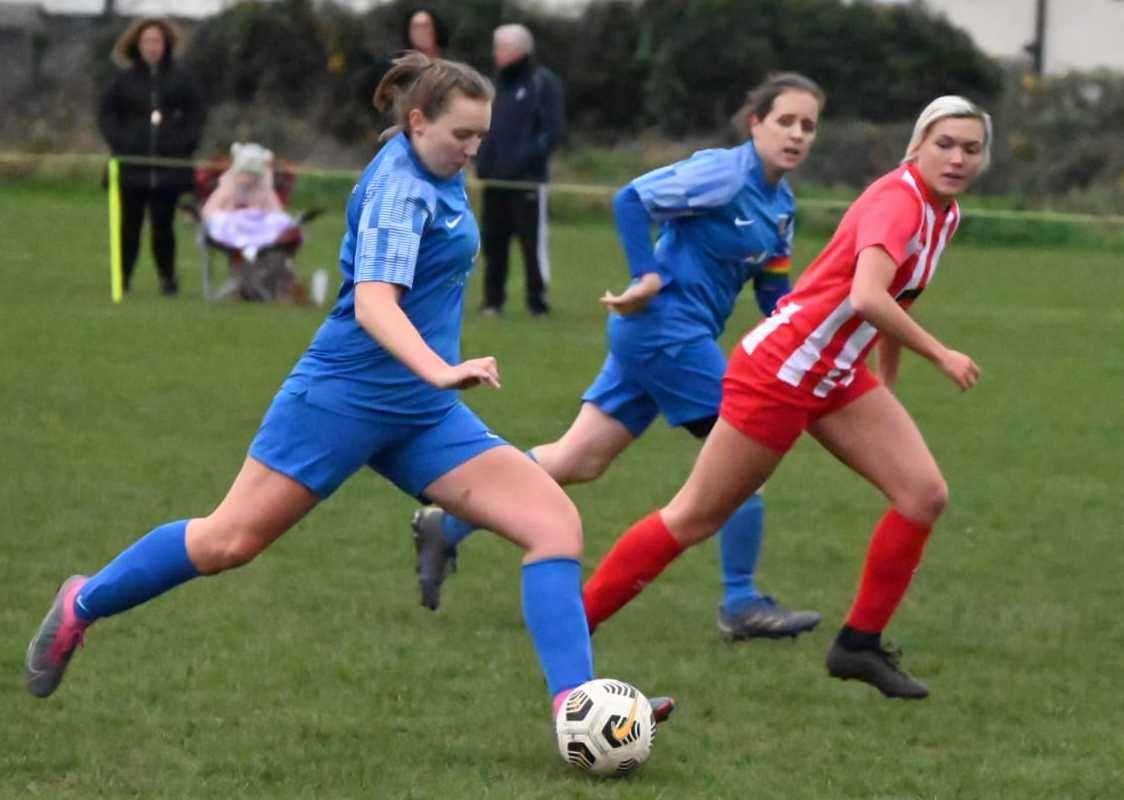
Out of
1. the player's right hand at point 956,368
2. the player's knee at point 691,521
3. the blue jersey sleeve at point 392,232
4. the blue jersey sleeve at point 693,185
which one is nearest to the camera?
the blue jersey sleeve at point 392,232

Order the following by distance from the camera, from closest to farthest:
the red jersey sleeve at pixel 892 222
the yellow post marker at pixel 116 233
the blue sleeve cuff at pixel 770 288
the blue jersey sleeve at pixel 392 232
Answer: the blue jersey sleeve at pixel 392 232
the red jersey sleeve at pixel 892 222
the blue sleeve cuff at pixel 770 288
the yellow post marker at pixel 116 233

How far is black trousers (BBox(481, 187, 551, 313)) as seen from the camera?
1496 centimetres

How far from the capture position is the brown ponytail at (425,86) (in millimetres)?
4801

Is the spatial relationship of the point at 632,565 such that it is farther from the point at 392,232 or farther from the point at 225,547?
the point at 392,232

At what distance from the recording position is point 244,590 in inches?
270

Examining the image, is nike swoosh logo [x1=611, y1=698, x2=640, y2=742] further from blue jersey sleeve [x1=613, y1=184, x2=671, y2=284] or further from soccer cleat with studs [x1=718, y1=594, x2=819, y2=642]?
blue jersey sleeve [x1=613, y1=184, x2=671, y2=284]

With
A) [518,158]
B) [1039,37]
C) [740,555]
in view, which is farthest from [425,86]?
[1039,37]

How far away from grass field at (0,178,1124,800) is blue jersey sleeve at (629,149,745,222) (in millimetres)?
1274

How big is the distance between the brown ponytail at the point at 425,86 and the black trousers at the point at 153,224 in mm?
10685

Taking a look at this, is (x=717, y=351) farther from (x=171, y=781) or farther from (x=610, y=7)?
(x=610, y=7)

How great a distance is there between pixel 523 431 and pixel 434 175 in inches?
205

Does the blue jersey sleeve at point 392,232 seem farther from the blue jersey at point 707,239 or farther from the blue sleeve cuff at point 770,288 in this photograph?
the blue sleeve cuff at point 770,288

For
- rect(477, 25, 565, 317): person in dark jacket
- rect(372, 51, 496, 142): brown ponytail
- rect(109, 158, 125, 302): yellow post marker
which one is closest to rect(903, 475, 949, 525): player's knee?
rect(372, 51, 496, 142): brown ponytail

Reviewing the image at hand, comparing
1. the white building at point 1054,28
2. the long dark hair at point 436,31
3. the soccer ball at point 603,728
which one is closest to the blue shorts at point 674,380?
the soccer ball at point 603,728
